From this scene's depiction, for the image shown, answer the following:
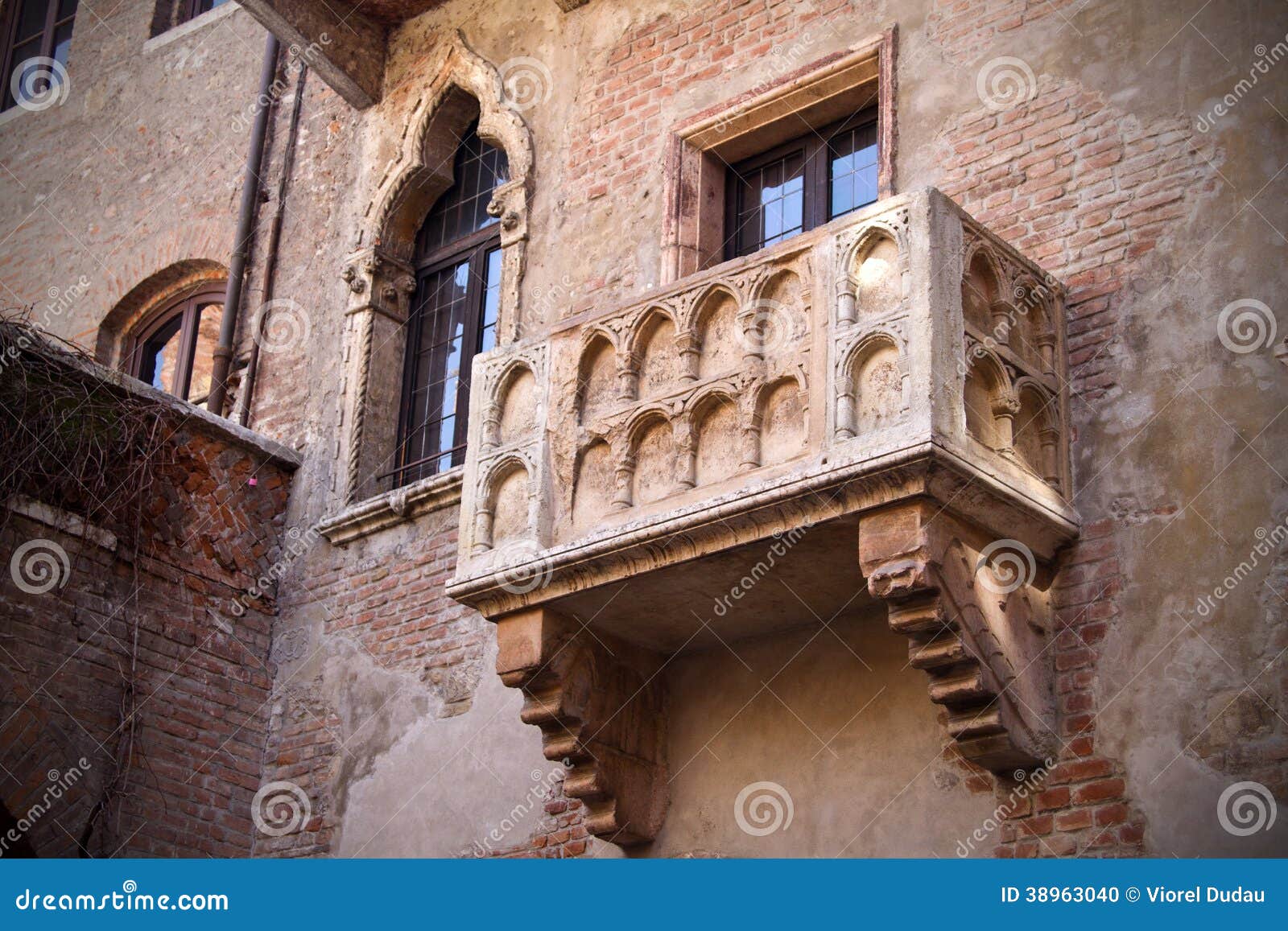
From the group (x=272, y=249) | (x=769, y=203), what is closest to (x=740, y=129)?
(x=769, y=203)

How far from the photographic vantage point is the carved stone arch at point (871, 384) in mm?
7297

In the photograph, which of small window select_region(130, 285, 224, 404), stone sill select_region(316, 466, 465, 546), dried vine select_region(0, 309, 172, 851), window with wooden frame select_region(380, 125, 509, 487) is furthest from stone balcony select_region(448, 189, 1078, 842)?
small window select_region(130, 285, 224, 404)

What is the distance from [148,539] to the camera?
10078mm

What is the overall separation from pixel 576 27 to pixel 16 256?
5455 mm

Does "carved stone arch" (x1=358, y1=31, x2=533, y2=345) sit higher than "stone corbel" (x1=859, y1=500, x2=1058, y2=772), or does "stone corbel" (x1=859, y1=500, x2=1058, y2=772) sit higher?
"carved stone arch" (x1=358, y1=31, x2=533, y2=345)

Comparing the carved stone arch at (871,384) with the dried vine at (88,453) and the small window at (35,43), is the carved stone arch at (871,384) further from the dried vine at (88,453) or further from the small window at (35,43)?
the small window at (35,43)

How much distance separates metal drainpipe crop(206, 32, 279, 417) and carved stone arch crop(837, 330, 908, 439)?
5363 millimetres

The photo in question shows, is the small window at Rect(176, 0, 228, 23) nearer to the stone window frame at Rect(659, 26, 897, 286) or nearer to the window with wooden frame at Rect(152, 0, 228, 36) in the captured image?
the window with wooden frame at Rect(152, 0, 228, 36)

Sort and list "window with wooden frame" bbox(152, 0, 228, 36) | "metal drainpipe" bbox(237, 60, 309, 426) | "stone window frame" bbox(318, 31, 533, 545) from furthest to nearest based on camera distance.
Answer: "window with wooden frame" bbox(152, 0, 228, 36) → "metal drainpipe" bbox(237, 60, 309, 426) → "stone window frame" bbox(318, 31, 533, 545)

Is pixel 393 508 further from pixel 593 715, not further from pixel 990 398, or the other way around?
pixel 990 398

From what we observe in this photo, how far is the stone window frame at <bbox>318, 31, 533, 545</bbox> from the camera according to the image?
10430 millimetres

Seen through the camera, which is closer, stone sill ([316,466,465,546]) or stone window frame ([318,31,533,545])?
stone sill ([316,466,465,546])

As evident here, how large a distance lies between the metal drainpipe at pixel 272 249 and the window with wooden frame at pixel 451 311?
1.06 m

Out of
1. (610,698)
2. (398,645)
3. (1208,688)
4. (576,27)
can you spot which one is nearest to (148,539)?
(398,645)
